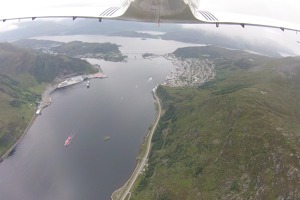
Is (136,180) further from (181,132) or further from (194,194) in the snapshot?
(181,132)

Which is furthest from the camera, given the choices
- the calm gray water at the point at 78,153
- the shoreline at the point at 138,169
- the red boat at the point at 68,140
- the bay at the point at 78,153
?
the red boat at the point at 68,140

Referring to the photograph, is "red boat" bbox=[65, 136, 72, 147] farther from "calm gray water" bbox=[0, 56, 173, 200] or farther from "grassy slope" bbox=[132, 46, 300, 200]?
"grassy slope" bbox=[132, 46, 300, 200]

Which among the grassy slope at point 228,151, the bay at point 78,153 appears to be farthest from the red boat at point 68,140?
the grassy slope at point 228,151

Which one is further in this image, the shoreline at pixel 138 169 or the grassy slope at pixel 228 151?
the shoreline at pixel 138 169

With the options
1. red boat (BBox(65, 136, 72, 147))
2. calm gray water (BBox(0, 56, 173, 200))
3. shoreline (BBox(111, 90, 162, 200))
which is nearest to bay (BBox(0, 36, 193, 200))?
calm gray water (BBox(0, 56, 173, 200))

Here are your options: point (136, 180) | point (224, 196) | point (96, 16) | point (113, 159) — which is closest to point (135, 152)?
point (113, 159)

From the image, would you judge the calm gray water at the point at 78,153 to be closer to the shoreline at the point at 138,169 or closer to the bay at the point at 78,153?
the bay at the point at 78,153

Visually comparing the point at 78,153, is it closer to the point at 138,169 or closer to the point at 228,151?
the point at 138,169
